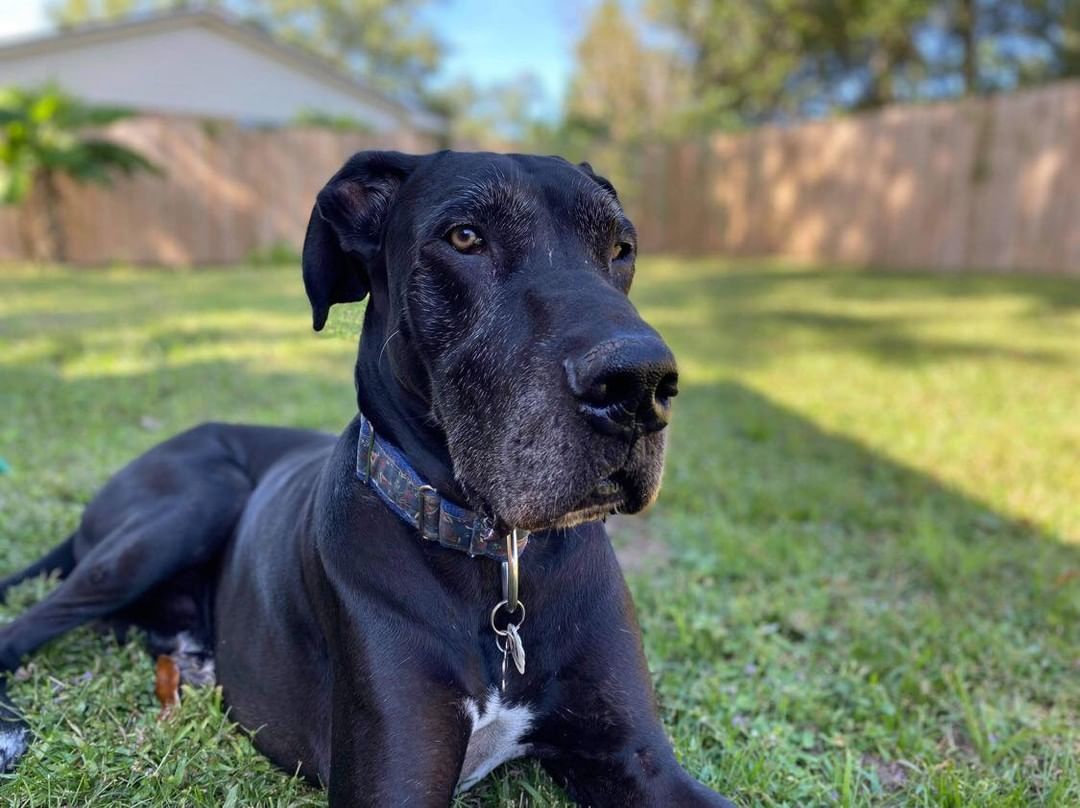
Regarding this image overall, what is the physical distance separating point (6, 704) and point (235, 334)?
21.4ft

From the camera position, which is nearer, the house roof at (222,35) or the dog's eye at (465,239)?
the dog's eye at (465,239)

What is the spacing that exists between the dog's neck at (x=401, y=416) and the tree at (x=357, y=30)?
5095 centimetres

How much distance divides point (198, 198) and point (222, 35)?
784cm

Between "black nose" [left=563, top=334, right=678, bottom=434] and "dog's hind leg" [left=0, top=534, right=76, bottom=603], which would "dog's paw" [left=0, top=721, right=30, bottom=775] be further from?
"black nose" [left=563, top=334, right=678, bottom=434]

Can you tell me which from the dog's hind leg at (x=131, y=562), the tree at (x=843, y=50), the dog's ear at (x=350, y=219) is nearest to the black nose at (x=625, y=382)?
the dog's ear at (x=350, y=219)

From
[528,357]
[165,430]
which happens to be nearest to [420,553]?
[528,357]

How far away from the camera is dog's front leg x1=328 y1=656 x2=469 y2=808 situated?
1947 millimetres

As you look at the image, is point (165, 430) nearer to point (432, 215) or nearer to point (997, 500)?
point (432, 215)

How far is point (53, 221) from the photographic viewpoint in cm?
1591

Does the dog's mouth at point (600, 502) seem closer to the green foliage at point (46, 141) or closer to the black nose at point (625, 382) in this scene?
the black nose at point (625, 382)

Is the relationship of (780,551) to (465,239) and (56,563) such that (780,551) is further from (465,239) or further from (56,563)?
(56,563)

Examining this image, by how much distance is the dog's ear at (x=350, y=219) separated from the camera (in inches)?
93.2

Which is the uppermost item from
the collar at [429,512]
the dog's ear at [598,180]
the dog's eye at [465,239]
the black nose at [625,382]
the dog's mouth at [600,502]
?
the dog's ear at [598,180]

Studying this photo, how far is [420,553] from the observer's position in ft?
7.06
